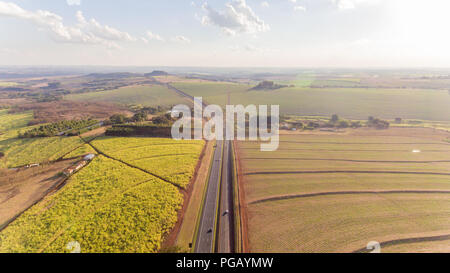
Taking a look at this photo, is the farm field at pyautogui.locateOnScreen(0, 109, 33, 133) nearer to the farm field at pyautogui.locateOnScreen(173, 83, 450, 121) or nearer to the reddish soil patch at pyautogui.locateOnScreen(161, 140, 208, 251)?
the reddish soil patch at pyautogui.locateOnScreen(161, 140, 208, 251)

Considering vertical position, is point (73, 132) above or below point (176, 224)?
above

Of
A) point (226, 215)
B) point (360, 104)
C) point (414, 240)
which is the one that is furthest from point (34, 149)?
point (360, 104)

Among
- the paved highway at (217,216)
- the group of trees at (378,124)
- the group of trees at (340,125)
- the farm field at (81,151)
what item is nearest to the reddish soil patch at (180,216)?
the paved highway at (217,216)

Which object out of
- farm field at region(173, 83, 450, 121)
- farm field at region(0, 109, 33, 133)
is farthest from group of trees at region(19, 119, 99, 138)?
farm field at region(173, 83, 450, 121)

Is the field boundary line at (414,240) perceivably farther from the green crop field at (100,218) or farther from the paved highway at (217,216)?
the green crop field at (100,218)

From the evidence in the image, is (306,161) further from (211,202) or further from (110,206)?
(110,206)
